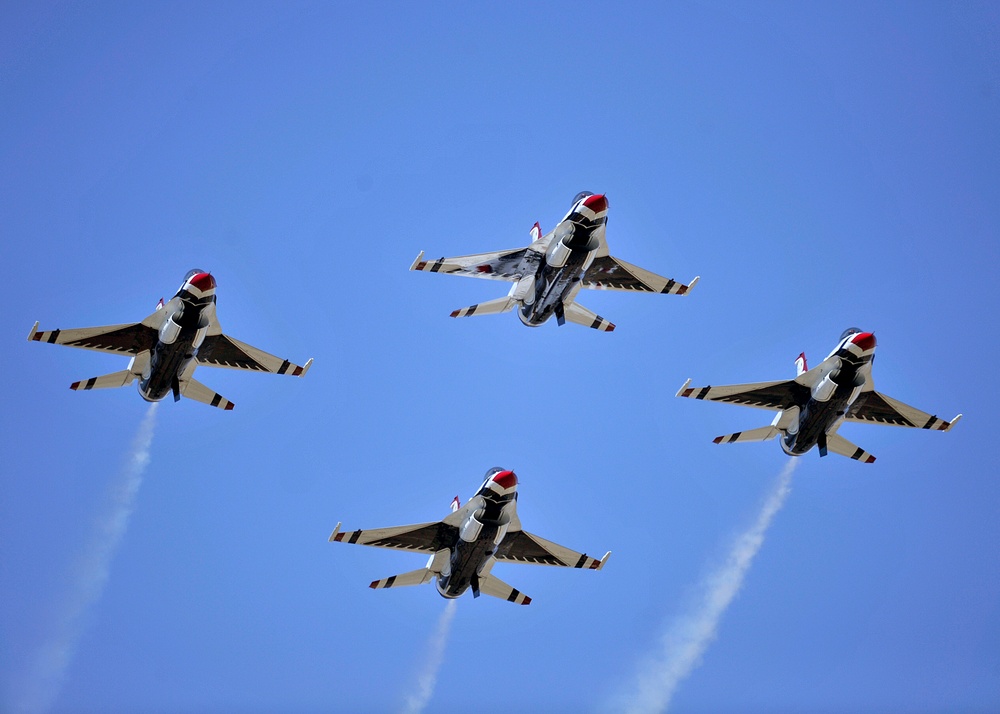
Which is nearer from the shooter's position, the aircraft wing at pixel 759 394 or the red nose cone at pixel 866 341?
the red nose cone at pixel 866 341

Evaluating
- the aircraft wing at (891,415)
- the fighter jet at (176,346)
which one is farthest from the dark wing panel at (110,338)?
the aircraft wing at (891,415)

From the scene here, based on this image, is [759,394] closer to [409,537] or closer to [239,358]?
[409,537]

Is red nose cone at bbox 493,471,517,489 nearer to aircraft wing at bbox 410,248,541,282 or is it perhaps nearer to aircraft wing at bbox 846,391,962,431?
aircraft wing at bbox 410,248,541,282

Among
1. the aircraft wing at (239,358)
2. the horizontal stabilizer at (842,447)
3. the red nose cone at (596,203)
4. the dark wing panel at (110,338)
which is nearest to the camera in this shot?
the red nose cone at (596,203)

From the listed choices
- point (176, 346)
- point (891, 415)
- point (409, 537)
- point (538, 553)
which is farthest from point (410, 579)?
point (891, 415)

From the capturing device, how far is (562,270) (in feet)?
230

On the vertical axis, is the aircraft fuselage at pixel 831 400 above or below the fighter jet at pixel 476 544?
above

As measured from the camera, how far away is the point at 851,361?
68.5 metres

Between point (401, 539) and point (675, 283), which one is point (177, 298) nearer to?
point (401, 539)

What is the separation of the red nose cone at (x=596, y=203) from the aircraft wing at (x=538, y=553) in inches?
718

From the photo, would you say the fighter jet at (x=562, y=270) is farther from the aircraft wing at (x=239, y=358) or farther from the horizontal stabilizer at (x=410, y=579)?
the horizontal stabilizer at (x=410, y=579)

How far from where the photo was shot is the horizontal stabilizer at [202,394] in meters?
70.4

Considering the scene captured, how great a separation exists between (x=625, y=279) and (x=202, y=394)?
989 inches

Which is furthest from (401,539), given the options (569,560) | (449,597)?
(569,560)
